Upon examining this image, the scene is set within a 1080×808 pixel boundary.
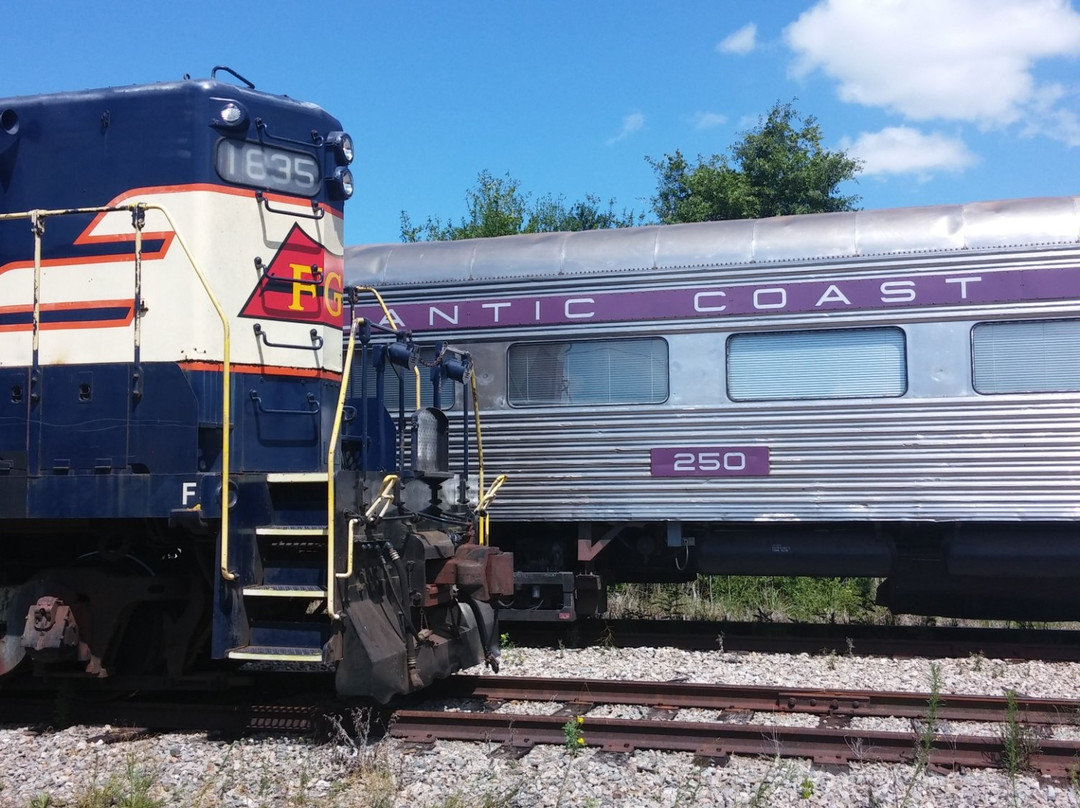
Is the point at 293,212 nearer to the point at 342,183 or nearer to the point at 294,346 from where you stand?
the point at 342,183

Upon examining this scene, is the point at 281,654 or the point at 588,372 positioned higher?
the point at 588,372

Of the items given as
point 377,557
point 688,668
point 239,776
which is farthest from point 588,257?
point 239,776

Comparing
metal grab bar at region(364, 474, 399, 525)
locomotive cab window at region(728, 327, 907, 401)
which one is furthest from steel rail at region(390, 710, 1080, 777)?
locomotive cab window at region(728, 327, 907, 401)

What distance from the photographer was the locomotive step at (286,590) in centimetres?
552

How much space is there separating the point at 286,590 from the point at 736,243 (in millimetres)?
5462

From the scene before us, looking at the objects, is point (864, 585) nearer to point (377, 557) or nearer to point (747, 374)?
point (747, 374)

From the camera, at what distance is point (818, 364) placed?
8.88 meters

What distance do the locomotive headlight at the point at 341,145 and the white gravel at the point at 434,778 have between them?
12.4 feet

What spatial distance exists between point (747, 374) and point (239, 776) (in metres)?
5.51

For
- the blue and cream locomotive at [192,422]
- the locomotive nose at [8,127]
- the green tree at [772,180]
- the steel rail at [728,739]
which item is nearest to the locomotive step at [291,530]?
the blue and cream locomotive at [192,422]

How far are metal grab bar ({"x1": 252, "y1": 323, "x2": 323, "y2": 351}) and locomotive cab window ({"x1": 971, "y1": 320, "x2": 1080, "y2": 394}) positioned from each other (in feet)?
18.0

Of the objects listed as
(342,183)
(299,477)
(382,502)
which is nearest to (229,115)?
(342,183)

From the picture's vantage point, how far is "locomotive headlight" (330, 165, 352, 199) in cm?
679

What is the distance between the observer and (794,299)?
8.95m
